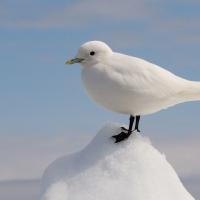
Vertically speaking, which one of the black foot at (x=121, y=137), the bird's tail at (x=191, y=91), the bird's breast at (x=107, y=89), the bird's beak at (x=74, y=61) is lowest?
the black foot at (x=121, y=137)

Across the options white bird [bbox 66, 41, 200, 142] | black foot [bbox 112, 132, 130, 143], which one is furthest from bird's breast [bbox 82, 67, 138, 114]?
black foot [bbox 112, 132, 130, 143]

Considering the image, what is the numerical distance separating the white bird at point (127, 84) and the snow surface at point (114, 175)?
0.91ft

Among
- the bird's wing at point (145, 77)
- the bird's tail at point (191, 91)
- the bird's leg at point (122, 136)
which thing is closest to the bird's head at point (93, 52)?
the bird's wing at point (145, 77)

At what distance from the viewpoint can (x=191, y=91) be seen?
8789 millimetres

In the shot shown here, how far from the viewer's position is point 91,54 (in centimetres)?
870

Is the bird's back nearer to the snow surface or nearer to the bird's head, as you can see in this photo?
the bird's head

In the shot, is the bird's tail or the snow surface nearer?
the snow surface

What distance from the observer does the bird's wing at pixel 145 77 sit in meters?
8.42

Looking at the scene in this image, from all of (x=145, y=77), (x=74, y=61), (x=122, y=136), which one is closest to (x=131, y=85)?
(x=145, y=77)

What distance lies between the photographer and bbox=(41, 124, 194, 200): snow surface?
25.4 ft

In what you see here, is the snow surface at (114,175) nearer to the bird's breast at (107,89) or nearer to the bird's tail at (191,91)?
the bird's breast at (107,89)

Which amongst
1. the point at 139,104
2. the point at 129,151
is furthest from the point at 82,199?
the point at 139,104

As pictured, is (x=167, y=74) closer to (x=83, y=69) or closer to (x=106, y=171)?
(x=83, y=69)

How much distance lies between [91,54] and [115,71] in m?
0.47
